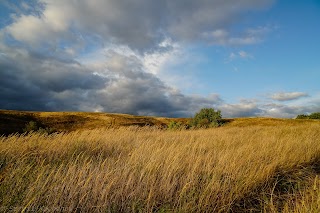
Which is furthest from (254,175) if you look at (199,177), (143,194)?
(143,194)

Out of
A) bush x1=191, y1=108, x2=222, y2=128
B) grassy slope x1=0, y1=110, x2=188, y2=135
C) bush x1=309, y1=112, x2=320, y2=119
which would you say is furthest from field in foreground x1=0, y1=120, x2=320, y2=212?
bush x1=309, y1=112, x2=320, y2=119

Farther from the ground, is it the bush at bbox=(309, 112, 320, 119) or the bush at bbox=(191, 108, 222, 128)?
the bush at bbox=(309, 112, 320, 119)

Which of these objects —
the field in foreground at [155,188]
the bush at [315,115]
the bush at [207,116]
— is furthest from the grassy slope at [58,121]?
the bush at [315,115]

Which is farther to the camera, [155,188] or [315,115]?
[315,115]

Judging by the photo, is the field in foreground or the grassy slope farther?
the grassy slope

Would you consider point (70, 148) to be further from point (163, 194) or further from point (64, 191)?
point (163, 194)

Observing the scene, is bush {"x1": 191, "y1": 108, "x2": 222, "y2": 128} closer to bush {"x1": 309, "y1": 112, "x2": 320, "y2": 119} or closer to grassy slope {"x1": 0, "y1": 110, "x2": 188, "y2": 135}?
grassy slope {"x1": 0, "y1": 110, "x2": 188, "y2": 135}

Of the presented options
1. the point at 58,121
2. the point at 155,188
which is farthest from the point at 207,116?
the point at 155,188

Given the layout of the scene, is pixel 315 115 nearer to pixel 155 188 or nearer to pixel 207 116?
pixel 207 116

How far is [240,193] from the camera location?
410 centimetres

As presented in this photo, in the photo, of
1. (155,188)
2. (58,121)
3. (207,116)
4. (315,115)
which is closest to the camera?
(155,188)

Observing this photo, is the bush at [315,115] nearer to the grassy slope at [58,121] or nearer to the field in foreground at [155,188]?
the grassy slope at [58,121]

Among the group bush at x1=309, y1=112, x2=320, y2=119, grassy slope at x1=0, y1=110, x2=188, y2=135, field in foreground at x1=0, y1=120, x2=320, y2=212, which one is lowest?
field in foreground at x1=0, y1=120, x2=320, y2=212

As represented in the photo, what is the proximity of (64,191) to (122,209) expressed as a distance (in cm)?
93
